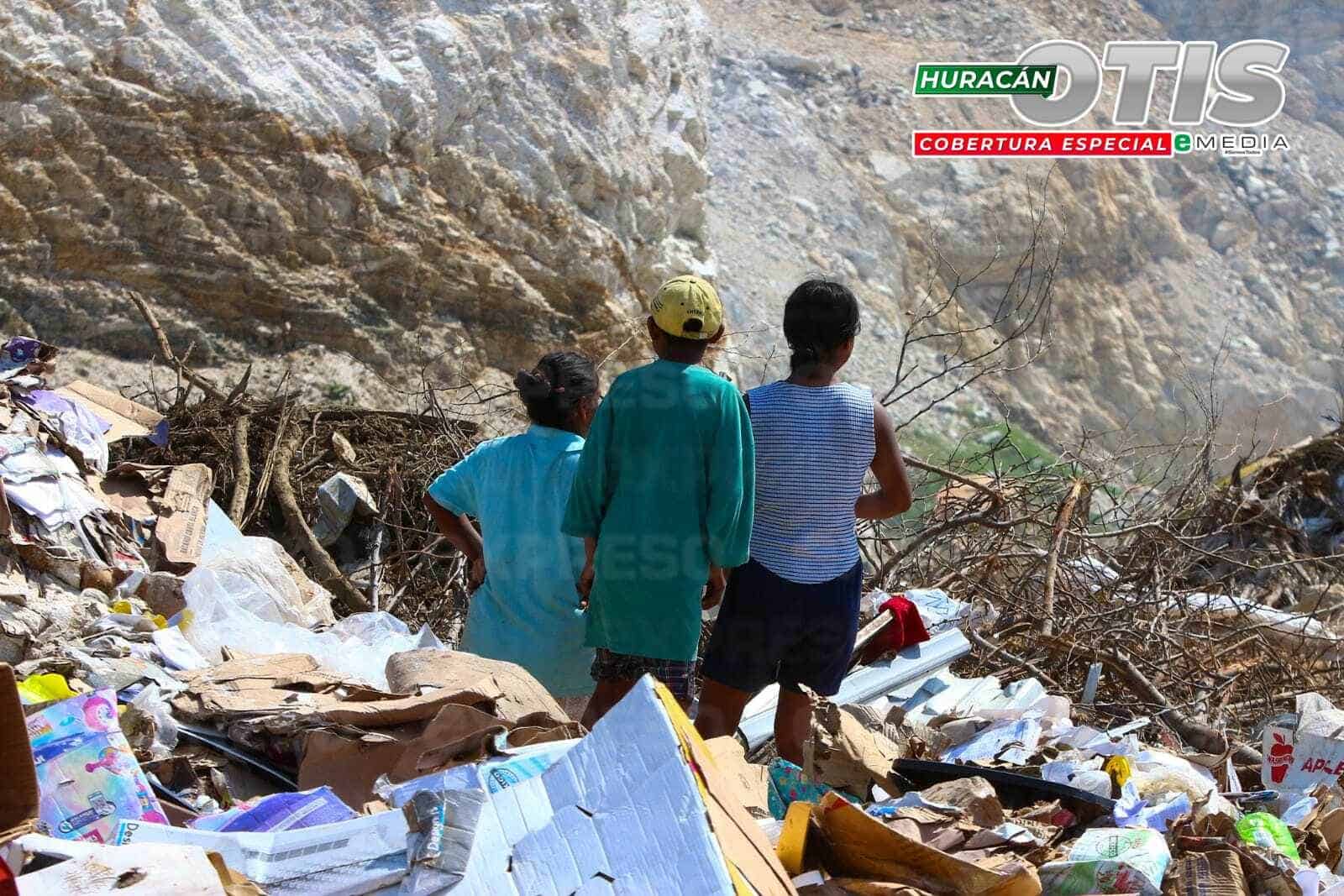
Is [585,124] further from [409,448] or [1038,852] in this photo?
[1038,852]

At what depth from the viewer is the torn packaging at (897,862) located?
1949 millimetres

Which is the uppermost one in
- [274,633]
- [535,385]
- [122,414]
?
[535,385]

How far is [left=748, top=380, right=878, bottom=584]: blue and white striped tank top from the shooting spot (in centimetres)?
271

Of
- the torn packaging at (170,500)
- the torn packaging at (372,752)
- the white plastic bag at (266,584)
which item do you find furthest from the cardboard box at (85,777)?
the torn packaging at (170,500)

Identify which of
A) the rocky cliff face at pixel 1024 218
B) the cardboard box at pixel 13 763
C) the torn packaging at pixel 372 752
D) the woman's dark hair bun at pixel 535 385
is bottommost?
the torn packaging at pixel 372 752

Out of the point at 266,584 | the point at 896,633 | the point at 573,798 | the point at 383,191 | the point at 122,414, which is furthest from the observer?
the point at 383,191

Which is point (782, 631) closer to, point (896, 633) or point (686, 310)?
point (686, 310)

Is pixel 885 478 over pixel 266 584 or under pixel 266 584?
→ over

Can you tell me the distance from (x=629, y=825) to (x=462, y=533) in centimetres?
145

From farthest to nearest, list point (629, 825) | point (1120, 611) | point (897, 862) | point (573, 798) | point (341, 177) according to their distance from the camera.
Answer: point (341, 177), point (1120, 611), point (897, 862), point (573, 798), point (629, 825)

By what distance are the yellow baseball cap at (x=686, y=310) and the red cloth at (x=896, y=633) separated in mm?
1499

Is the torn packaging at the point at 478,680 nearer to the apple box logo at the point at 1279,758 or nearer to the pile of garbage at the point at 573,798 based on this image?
the pile of garbage at the point at 573,798

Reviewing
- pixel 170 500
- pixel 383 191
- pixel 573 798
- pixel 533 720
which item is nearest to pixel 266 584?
pixel 170 500

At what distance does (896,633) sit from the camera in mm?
3779
